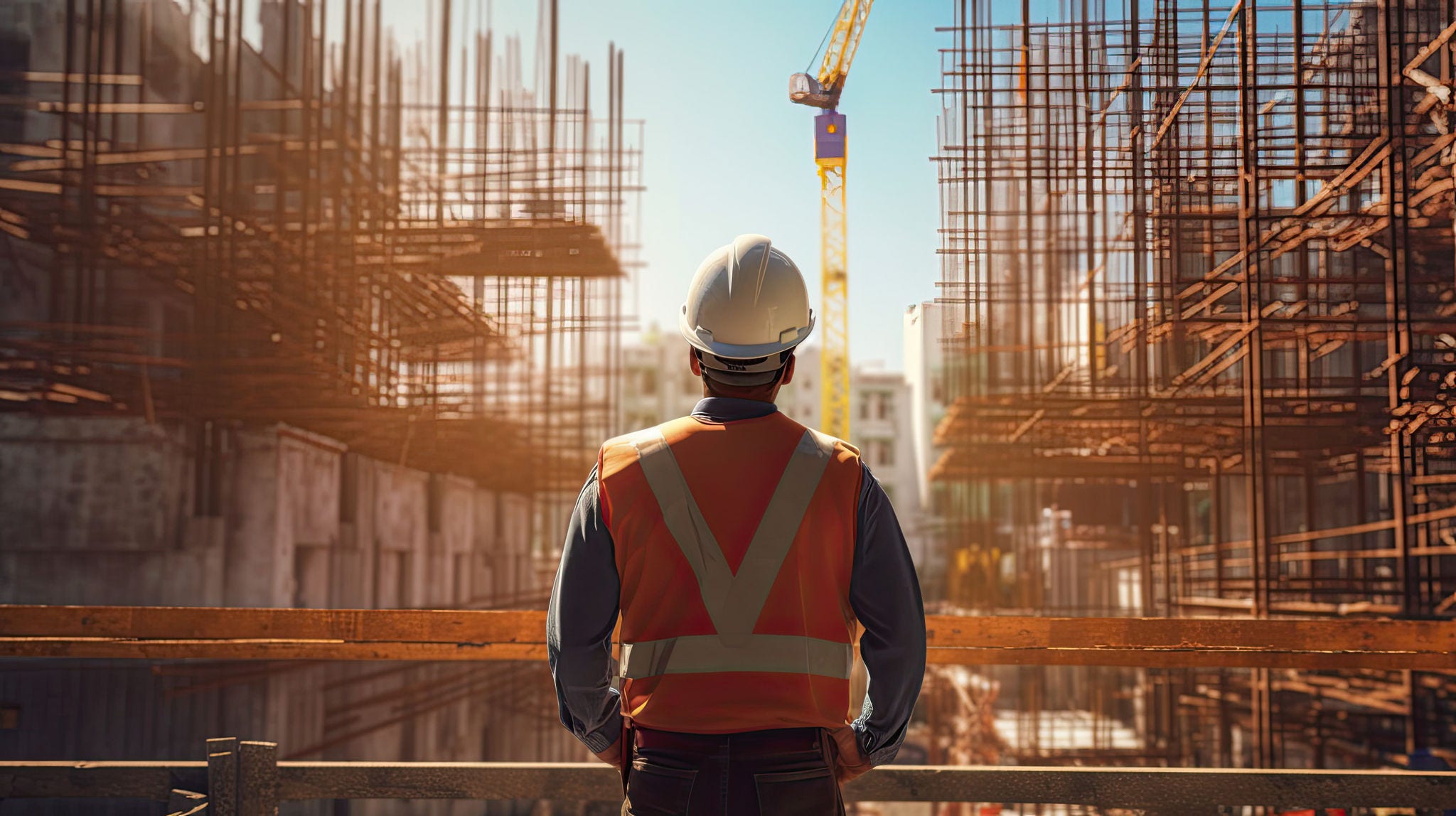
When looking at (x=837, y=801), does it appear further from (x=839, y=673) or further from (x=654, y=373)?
(x=654, y=373)

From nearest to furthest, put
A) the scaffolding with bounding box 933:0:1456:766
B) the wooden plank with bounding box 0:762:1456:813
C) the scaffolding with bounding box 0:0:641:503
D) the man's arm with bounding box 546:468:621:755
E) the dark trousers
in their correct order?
the dark trousers → the man's arm with bounding box 546:468:621:755 → the wooden plank with bounding box 0:762:1456:813 → the scaffolding with bounding box 933:0:1456:766 → the scaffolding with bounding box 0:0:641:503

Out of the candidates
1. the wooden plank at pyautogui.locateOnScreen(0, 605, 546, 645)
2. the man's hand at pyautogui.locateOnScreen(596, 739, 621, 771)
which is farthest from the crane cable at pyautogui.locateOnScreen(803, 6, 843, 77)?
the man's hand at pyautogui.locateOnScreen(596, 739, 621, 771)

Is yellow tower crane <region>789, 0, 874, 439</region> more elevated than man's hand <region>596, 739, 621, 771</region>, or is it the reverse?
yellow tower crane <region>789, 0, 874, 439</region>

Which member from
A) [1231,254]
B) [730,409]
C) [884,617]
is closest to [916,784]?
[884,617]

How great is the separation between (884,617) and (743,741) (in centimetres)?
36

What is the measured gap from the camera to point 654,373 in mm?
41844

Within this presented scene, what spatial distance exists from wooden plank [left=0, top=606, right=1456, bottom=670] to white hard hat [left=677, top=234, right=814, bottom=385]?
272 centimetres

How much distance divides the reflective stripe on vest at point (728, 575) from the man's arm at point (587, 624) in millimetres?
135

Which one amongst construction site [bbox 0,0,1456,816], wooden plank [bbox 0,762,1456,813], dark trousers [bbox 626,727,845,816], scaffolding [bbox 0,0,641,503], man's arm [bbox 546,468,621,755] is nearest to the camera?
dark trousers [bbox 626,727,845,816]

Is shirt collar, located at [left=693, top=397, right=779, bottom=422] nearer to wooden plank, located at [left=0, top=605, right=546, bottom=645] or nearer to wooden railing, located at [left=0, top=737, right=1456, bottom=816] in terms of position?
wooden railing, located at [left=0, top=737, right=1456, bottom=816]

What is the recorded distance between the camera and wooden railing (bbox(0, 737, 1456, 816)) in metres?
3.07

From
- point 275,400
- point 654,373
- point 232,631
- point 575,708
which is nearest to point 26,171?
point 275,400

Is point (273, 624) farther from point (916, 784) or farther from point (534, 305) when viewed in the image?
point (534, 305)

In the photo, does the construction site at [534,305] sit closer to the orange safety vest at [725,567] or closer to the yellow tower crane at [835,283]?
the yellow tower crane at [835,283]
